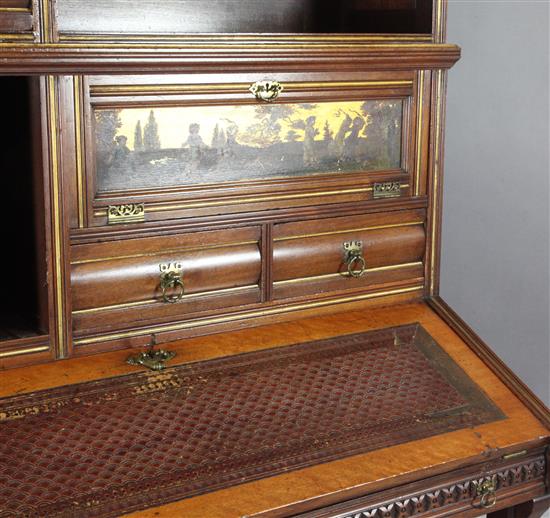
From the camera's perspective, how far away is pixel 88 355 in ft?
7.64

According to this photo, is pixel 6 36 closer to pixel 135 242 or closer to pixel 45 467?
pixel 135 242

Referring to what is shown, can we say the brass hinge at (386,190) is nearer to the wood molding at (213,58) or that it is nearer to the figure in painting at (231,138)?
the wood molding at (213,58)

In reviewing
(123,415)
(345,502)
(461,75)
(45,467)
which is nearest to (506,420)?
(345,502)

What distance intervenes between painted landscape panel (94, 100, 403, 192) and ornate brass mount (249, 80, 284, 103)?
0.11 ft

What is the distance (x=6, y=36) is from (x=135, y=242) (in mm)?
564

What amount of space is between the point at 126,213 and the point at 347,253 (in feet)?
2.12

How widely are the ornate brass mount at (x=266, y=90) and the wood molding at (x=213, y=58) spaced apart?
4 centimetres

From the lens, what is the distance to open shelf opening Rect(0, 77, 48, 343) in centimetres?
221

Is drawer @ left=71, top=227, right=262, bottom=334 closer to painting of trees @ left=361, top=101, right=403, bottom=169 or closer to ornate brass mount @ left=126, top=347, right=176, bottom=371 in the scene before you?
ornate brass mount @ left=126, top=347, right=176, bottom=371

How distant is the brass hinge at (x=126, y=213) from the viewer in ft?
7.50

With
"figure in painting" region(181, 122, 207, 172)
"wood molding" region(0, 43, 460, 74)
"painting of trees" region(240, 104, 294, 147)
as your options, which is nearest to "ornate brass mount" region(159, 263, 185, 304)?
"figure in painting" region(181, 122, 207, 172)

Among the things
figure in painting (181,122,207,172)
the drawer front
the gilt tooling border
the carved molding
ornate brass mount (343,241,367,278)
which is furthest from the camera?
ornate brass mount (343,241,367,278)

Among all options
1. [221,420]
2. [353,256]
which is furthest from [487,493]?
[353,256]

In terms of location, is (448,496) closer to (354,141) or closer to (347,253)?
(347,253)
